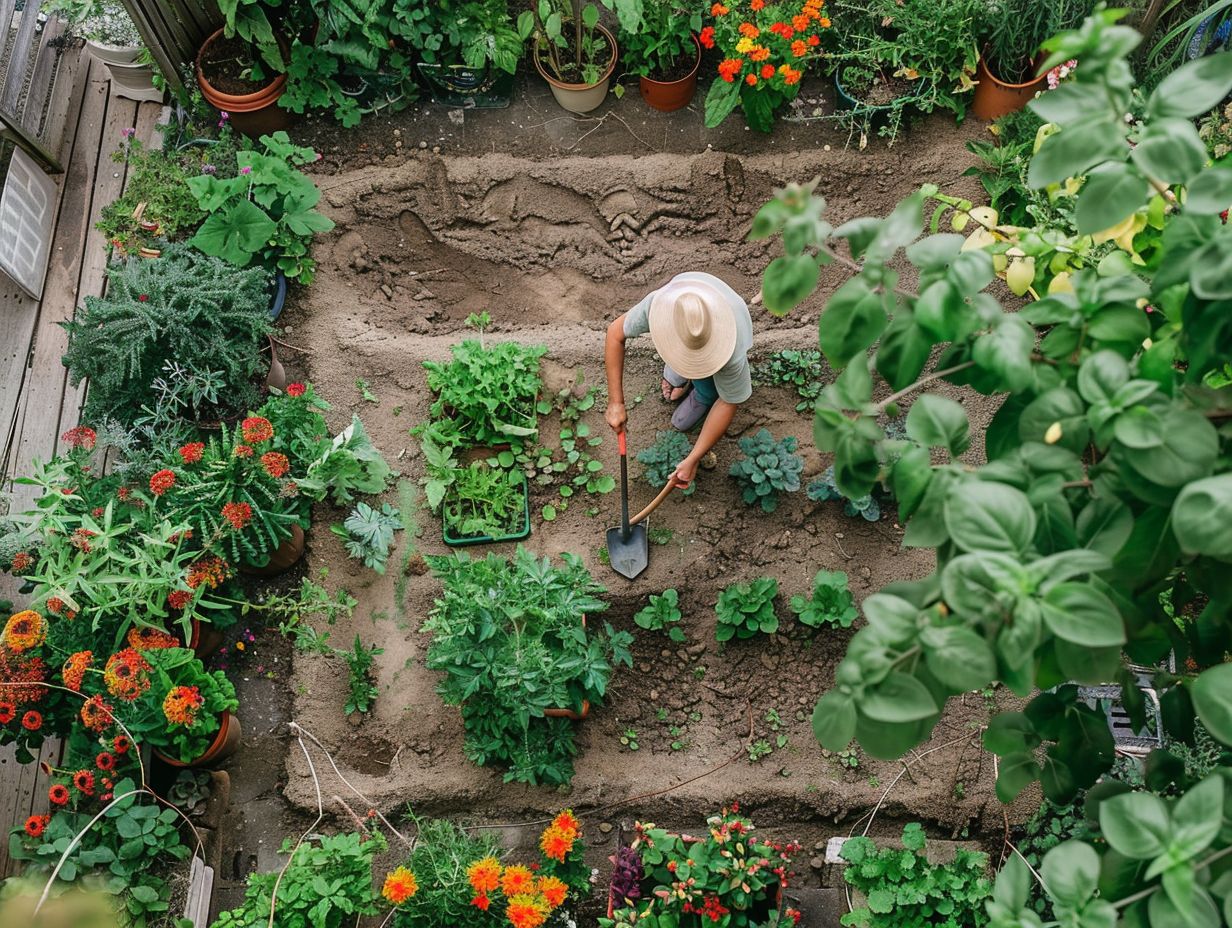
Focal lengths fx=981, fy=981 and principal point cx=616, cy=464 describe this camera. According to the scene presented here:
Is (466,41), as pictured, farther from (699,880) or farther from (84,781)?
(699,880)

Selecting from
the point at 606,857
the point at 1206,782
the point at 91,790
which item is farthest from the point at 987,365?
the point at 91,790

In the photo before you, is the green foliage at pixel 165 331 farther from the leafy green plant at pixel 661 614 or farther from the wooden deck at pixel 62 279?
the leafy green plant at pixel 661 614

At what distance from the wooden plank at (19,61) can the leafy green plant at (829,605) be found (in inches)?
164

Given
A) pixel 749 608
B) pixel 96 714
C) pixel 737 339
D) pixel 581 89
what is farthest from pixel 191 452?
pixel 581 89

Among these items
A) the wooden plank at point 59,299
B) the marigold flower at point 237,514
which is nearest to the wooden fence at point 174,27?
the wooden plank at point 59,299

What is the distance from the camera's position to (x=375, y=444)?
4.30 m

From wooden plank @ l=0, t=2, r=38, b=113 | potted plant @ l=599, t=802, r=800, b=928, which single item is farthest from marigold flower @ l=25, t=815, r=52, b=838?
wooden plank @ l=0, t=2, r=38, b=113

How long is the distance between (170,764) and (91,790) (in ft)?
1.45

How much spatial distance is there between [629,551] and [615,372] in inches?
29.1

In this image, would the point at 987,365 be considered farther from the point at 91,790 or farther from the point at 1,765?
the point at 1,765

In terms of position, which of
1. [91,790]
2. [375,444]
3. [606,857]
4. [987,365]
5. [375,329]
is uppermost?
[375,329]

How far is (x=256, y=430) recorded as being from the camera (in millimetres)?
3486

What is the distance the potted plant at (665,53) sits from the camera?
4758 millimetres

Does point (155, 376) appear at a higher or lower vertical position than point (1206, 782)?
higher
